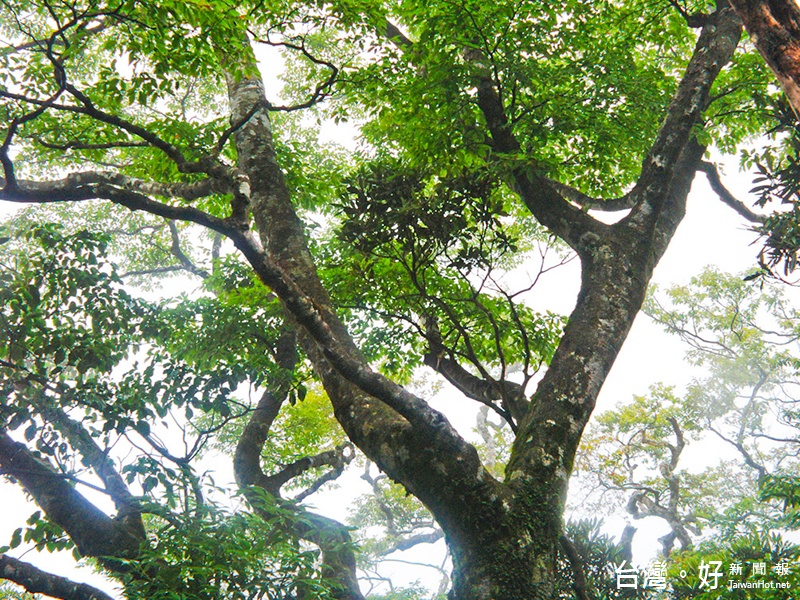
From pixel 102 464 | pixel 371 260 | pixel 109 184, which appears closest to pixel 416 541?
pixel 102 464

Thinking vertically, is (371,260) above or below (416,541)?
above

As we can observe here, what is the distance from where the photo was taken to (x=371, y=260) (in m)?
4.73

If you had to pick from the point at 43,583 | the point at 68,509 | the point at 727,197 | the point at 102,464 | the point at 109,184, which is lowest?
the point at 43,583

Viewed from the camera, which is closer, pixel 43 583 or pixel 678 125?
pixel 43 583

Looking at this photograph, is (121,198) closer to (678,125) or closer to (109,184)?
(109,184)

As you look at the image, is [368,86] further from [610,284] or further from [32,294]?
[32,294]

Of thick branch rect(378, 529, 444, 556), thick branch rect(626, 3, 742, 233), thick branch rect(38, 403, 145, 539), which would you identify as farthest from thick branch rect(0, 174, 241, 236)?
thick branch rect(378, 529, 444, 556)

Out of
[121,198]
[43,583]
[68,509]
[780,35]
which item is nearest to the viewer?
[780,35]

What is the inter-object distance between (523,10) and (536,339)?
130 inches

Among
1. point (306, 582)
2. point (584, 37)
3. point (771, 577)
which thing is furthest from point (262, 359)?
point (771, 577)

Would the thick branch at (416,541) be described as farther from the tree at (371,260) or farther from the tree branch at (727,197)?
the tree branch at (727,197)

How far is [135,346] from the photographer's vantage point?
5988mm

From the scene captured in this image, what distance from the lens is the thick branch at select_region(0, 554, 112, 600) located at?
3.62 meters

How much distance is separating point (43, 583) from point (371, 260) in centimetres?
333
